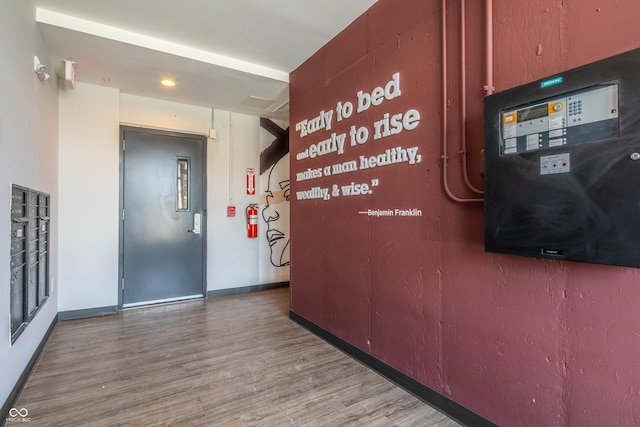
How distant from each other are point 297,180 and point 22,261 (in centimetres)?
244

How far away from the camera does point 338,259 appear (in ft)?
9.80

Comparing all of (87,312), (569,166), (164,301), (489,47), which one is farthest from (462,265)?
(87,312)

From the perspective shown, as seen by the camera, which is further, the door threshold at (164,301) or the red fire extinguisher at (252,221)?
the red fire extinguisher at (252,221)

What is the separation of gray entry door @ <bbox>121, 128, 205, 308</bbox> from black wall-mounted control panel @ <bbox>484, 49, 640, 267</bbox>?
4.03 m

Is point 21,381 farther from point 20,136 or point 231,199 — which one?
point 231,199

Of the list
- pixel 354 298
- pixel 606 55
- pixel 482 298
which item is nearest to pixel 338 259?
pixel 354 298

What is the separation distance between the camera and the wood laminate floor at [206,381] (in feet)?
6.49

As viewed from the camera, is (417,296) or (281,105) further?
(281,105)

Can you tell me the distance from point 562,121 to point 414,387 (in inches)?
72.6

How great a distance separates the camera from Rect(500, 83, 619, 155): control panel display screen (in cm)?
125

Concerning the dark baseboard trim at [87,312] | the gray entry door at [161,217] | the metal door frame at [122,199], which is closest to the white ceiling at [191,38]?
the metal door frame at [122,199]

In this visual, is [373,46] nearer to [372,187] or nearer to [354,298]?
[372,187]

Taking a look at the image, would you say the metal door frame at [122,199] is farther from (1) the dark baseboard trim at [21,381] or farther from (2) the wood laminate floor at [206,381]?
(1) the dark baseboard trim at [21,381]

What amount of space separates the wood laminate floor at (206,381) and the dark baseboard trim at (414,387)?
0.05m
